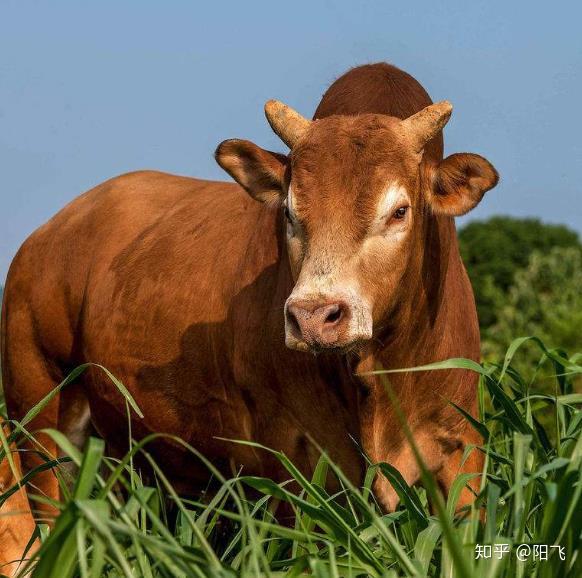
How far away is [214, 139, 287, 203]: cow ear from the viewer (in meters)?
5.08

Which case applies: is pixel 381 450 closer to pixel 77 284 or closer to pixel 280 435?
pixel 280 435

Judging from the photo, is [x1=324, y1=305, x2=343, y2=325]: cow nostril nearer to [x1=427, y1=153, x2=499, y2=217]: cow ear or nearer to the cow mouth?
the cow mouth

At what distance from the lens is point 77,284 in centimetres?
701

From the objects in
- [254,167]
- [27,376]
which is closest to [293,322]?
[254,167]

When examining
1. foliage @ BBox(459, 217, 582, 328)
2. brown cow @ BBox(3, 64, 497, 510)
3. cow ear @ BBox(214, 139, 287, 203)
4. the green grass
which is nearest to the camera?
the green grass

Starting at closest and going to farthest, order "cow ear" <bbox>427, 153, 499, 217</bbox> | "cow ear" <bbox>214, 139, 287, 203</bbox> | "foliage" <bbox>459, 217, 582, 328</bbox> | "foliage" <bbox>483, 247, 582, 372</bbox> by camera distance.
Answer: "cow ear" <bbox>427, 153, 499, 217</bbox> → "cow ear" <bbox>214, 139, 287, 203</bbox> → "foliage" <bbox>483, 247, 582, 372</bbox> → "foliage" <bbox>459, 217, 582, 328</bbox>

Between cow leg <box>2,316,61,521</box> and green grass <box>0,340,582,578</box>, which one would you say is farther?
cow leg <box>2,316,61,521</box>

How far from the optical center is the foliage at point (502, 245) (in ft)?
179

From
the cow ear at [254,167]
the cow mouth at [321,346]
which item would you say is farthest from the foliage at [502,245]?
the cow mouth at [321,346]

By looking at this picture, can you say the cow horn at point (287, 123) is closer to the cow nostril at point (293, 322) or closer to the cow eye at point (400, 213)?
the cow eye at point (400, 213)

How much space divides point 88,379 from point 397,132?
2.76 metres

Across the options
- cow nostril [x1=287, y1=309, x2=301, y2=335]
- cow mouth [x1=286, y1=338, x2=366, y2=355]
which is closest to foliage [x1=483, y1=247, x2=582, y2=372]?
cow mouth [x1=286, y1=338, x2=366, y2=355]

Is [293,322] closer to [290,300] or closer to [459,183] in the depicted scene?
[290,300]

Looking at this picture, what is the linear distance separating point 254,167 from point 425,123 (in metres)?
0.78
